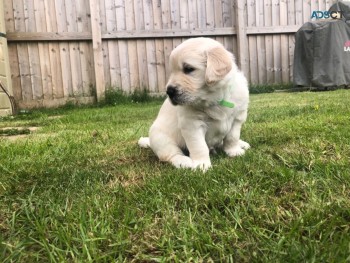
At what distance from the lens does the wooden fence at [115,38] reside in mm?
7242

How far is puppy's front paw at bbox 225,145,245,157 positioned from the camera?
2320 millimetres

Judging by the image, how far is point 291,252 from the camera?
990 millimetres

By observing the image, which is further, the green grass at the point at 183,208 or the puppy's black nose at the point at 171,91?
the puppy's black nose at the point at 171,91

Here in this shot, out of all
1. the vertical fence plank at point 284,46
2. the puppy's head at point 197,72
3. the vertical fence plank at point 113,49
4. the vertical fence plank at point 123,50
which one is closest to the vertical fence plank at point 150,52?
the vertical fence plank at point 123,50

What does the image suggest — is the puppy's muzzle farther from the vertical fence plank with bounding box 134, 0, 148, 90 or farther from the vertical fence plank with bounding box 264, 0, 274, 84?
the vertical fence plank with bounding box 264, 0, 274, 84

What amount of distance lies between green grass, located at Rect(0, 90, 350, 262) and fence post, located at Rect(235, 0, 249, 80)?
604 centimetres

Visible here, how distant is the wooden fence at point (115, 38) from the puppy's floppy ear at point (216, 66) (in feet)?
18.6

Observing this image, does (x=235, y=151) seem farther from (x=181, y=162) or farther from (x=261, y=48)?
(x=261, y=48)

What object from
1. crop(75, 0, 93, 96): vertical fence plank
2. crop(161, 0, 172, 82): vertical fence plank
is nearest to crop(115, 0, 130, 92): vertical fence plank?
crop(75, 0, 93, 96): vertical fence plank

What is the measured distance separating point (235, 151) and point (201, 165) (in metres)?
0.42

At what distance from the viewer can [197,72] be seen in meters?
2.11

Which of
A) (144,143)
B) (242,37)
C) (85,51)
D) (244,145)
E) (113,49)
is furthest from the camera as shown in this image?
(242,37)

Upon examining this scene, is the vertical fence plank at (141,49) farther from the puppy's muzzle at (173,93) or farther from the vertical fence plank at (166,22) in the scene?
the puppy's muzzle at (173,93)

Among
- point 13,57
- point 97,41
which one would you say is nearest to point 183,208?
point 97,41
